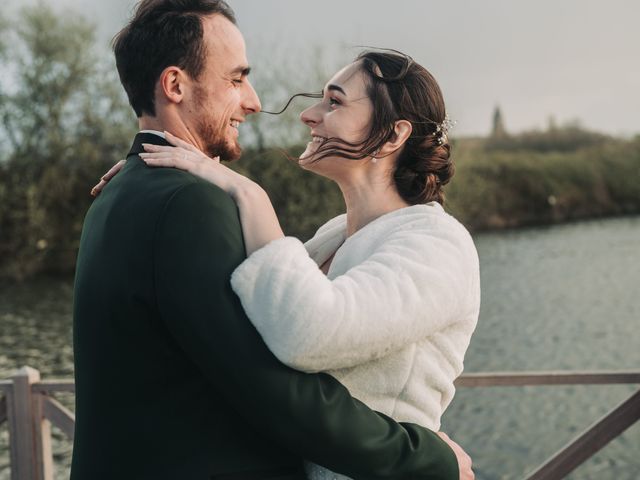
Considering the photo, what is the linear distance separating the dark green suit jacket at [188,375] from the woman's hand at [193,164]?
0.11ft

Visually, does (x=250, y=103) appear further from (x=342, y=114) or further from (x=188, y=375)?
(x=188, y=375)

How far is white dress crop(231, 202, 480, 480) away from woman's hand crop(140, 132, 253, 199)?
190 mm

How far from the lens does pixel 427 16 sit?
36031 millimetres

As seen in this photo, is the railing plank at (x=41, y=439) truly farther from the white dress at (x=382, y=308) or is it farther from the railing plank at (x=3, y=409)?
the white dress at (x=382, y=308)

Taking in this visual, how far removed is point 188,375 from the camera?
5.04 ft

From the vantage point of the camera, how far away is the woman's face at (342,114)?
6.66 feet

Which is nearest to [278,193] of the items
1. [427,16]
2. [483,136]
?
[427,16]

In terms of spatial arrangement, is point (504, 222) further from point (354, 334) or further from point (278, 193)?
point (354, 334)

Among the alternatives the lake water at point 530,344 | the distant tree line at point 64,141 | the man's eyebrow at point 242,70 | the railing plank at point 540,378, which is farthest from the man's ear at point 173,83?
the distant tree line at point 64,141

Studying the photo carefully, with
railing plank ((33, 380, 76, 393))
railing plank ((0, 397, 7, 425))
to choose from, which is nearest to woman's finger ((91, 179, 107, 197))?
railing plank ((33, 380, 76, 393))

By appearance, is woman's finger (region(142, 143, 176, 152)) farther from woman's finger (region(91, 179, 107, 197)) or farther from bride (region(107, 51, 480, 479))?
woman's finger (region(91, 179, 107, 197))

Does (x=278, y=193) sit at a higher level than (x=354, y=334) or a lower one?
lower

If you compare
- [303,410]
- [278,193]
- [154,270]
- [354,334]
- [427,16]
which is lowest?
[278,193]

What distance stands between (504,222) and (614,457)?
99.3 feet
